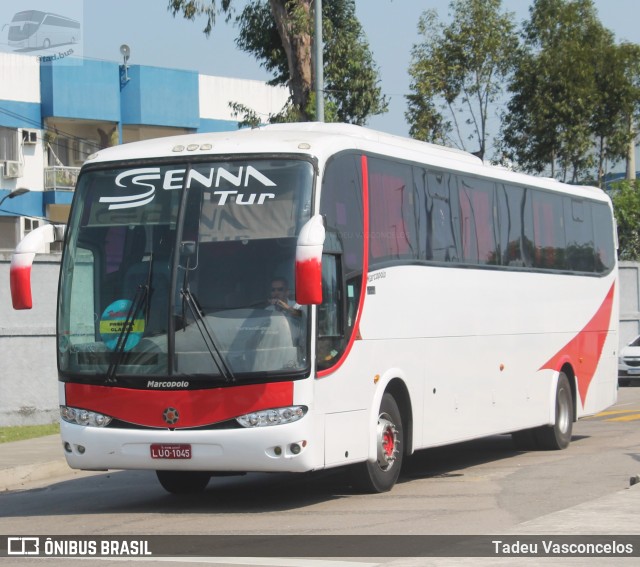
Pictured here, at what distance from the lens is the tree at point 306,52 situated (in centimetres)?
2803

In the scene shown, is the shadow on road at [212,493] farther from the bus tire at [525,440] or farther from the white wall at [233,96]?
the white wall at [233,96]

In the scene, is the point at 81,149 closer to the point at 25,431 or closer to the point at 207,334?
the point at 25,431

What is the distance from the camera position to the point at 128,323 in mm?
11711

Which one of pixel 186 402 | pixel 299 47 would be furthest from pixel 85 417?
pixel 299 47

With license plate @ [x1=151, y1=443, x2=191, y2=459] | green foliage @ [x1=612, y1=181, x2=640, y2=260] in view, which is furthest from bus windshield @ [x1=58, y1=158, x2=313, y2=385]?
green foliage @ [x1=612, y1=181, x2=640, y2=260]

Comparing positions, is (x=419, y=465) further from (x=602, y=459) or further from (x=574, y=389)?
(x=574, y=389)

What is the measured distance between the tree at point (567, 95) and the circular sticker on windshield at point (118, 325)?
30.0 meters

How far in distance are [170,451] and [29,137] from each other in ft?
125

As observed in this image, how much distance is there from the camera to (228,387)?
11305 millimetres

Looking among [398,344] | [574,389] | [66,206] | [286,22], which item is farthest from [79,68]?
[398,344]

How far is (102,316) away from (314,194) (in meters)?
2.21

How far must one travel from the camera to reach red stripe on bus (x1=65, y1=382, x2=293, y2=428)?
11.3 metres

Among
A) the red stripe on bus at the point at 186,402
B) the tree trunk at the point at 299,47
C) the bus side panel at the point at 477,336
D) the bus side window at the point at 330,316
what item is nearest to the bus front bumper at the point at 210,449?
the red stripe on bus at the point at 186,402

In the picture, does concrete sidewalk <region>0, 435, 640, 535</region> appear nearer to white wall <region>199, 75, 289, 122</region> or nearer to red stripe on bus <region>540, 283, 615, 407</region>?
red stripe on bus <region>540, 283, 615, 407</region>
